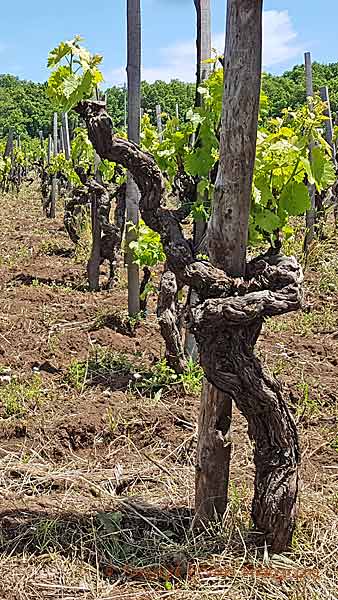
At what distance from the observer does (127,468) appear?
389 centimetres

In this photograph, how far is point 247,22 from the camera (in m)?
2.62

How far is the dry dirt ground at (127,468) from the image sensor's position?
2.87 m

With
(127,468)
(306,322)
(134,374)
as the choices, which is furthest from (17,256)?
(127,468)

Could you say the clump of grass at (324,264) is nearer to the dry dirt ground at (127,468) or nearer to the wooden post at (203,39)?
the dry dirt ground at (127,468)

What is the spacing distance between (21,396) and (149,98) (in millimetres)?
34976

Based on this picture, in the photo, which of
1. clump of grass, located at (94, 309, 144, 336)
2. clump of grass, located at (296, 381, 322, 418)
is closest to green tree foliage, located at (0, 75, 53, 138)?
clump of grass, located at (94, 309, 144, 336)

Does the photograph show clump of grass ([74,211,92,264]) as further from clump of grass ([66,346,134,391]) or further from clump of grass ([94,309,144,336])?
clump of grass ([66,346,134,391])

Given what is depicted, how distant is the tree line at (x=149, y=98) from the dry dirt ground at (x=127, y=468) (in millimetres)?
16169

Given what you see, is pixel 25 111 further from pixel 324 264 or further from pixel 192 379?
pixel 192 379

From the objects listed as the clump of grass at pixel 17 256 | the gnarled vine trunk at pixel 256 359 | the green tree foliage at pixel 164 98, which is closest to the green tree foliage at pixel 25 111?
the green tree foliage at pixel 164 98

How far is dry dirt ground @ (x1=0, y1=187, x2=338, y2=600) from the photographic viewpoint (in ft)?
9.41

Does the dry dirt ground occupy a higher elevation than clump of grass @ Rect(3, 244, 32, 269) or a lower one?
lower

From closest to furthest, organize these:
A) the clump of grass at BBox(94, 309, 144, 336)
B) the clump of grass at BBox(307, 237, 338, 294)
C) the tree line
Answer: the clump of grass at BBox(94, 309, 144, 336) < the clump of grass at BBox(307, 237, 338, 294) < the tree line

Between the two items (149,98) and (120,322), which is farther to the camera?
(149,98)
